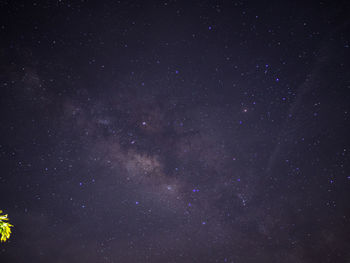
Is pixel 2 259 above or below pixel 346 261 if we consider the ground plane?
below

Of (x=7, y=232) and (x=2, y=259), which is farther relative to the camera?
(x=2, y=259)

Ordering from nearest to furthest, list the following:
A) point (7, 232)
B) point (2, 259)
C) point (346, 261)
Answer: point (7, 232)
point (346, 261)
point (2, 259)

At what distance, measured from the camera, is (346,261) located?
7.35 meters

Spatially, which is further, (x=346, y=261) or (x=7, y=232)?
(x=346, y=261)

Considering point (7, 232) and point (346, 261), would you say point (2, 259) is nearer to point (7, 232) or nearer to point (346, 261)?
point (7, 232)

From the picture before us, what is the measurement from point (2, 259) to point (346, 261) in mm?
18085

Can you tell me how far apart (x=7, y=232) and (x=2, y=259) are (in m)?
12.5

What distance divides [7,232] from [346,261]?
12.5 meters

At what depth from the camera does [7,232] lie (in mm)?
1698

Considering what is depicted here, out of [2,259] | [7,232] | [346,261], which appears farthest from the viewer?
[2,259]

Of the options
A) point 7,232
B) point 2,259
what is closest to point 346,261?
point 7,232

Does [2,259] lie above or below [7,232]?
below

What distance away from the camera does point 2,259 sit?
8.90 m
